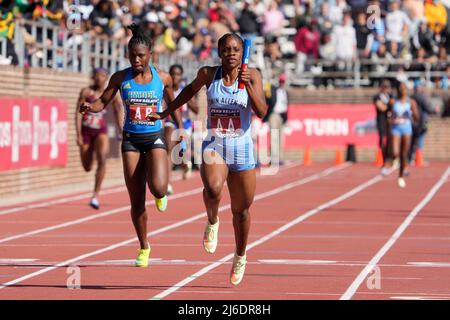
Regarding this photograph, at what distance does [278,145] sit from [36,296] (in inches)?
1162

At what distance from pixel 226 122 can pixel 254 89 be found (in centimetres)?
42

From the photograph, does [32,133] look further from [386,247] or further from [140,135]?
[140,135]

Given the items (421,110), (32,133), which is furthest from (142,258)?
(421,110)

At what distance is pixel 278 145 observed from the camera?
135 feet

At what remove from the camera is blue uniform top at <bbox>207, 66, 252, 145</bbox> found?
12484mm

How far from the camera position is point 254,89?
12.4 metres

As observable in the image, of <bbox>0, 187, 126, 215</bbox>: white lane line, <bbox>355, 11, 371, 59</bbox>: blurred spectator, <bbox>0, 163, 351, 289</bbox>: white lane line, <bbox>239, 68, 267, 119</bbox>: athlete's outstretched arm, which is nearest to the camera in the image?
<bbox>239, 68, 267, 119</bbox>: athlete's outstretched arm

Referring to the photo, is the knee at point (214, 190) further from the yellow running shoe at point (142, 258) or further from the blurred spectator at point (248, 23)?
the blurred spectator at point (248, 23)

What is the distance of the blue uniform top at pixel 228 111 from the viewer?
12.5 metres

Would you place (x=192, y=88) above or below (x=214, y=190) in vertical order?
above

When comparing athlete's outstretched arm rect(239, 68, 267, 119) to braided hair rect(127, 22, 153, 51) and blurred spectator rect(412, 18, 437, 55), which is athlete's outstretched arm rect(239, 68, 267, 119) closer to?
braided hair rect(127, 22, 153, 51)

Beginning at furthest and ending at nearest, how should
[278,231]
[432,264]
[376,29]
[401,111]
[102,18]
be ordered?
[376,29]
[102,18]
[401,111]
[278,231]
[432,264]

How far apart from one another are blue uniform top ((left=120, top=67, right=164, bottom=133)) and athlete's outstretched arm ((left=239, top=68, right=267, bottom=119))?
192cm

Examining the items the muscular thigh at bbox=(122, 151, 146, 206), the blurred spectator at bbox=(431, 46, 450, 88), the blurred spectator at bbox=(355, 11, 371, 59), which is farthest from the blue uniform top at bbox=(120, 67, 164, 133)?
the blurred spectator at bbox=(431, 46, 450, 88)
